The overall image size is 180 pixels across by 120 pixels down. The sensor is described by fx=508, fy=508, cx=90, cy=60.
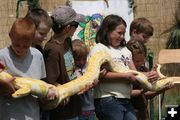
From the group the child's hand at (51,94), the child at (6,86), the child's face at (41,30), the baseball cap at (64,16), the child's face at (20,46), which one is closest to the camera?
the child at (6,86)

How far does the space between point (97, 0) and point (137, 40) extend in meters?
3.10

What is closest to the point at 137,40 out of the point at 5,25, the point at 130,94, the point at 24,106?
the point at 130,94

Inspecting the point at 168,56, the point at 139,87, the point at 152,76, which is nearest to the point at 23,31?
the point at 152,76

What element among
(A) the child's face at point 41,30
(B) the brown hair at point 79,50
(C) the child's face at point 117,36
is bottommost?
(B) the brown hair at point 79,50

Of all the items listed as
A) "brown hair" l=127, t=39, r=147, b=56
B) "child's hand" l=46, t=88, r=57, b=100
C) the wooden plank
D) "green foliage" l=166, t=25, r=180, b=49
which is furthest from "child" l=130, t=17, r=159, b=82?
"green foliage" l=166, t=25, r=180, b=49

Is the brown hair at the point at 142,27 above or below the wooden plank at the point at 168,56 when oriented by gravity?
above

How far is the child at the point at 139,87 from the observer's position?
4902mm

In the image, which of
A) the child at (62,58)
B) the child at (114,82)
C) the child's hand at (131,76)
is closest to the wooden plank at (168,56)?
the child at (114,82)

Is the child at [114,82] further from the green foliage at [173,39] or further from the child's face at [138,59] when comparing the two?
the green foliage at [173,39]

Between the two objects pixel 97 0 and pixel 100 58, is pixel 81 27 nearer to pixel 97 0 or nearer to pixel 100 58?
pixel 97 0

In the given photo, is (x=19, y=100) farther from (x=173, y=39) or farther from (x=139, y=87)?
(x=173, y=39)

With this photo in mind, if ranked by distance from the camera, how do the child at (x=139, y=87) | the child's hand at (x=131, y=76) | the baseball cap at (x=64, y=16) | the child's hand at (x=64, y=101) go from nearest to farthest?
the child's hand at (x=64, y=101) → the baseball cap at (x=64, y=16) → the child's hand at (x=131, y=76) → the child at (x=139, y=87)

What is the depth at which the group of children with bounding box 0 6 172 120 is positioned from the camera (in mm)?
3707

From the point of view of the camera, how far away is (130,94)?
468cm
